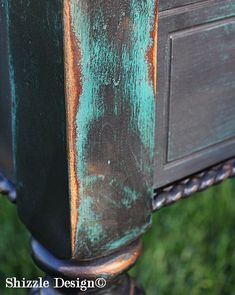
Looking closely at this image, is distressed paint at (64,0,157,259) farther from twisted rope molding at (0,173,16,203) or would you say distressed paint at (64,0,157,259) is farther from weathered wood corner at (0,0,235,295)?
twisted rope molding at (0,173,16,203)

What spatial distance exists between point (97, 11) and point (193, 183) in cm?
33

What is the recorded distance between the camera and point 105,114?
2.09 ft

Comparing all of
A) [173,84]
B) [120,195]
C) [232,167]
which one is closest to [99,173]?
[120,195]

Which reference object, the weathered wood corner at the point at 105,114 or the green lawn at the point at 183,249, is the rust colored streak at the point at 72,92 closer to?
the weathered wood corner at the point at 105,114

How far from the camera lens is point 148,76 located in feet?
2.18

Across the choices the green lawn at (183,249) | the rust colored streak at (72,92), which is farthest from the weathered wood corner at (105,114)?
the green lawn at (183,249)

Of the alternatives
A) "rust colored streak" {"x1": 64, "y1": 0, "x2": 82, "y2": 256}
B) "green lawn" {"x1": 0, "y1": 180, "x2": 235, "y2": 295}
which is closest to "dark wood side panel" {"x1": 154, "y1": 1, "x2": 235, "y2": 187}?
"rust colored streak" {"x1": 64, "y1": 0, "x2": 82, "y2": 256}

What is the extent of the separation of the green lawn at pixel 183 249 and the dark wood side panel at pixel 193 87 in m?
0.48

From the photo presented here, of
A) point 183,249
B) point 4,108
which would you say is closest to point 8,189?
point 4,108

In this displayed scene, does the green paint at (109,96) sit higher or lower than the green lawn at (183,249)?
higher

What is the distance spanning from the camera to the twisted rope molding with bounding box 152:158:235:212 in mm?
823

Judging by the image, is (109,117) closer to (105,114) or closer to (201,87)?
(105,114)

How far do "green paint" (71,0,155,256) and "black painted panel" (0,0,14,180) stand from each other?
0.41 feet

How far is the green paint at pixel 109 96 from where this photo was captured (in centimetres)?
60
